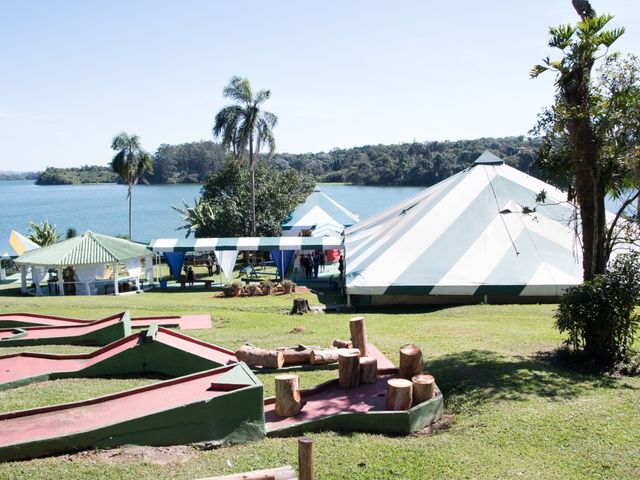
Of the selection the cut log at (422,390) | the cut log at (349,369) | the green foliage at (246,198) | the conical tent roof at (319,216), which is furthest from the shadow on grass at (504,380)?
the green foliage at (246,198)

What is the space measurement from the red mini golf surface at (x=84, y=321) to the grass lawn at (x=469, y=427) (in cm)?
166

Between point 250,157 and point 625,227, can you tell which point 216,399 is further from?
point 250,157

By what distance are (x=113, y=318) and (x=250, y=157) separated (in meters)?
20.7

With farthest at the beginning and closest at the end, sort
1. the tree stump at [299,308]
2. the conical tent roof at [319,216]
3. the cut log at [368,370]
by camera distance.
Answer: the conical tent roof at [319,216], the tree stump at [299,308], the cut log at [368,370]

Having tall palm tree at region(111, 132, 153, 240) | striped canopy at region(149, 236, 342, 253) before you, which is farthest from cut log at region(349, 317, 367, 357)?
tall palm tree at region(111, 132, 153, 240)

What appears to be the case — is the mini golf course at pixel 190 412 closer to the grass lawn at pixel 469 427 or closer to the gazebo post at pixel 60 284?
the grass lawn at pixel 469 427

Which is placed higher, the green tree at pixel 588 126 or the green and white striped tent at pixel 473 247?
the green tree at pixel 588 126

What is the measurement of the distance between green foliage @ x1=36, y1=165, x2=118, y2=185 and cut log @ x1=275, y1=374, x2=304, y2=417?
158851mm

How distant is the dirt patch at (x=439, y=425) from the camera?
681cm

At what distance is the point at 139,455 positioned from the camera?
5.90 meters

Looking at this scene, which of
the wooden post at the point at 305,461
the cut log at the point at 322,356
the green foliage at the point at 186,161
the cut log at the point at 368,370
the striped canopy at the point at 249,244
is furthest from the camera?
the green foliage at the point at 186,161

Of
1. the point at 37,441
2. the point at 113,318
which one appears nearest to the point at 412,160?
the point at 113,318

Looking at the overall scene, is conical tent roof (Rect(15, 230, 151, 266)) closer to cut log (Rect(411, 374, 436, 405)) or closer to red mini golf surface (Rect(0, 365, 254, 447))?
red mini golf surface (Rect(0, 365, 254, 447))

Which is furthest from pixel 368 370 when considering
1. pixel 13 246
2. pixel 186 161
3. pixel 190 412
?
pixel 186 161
